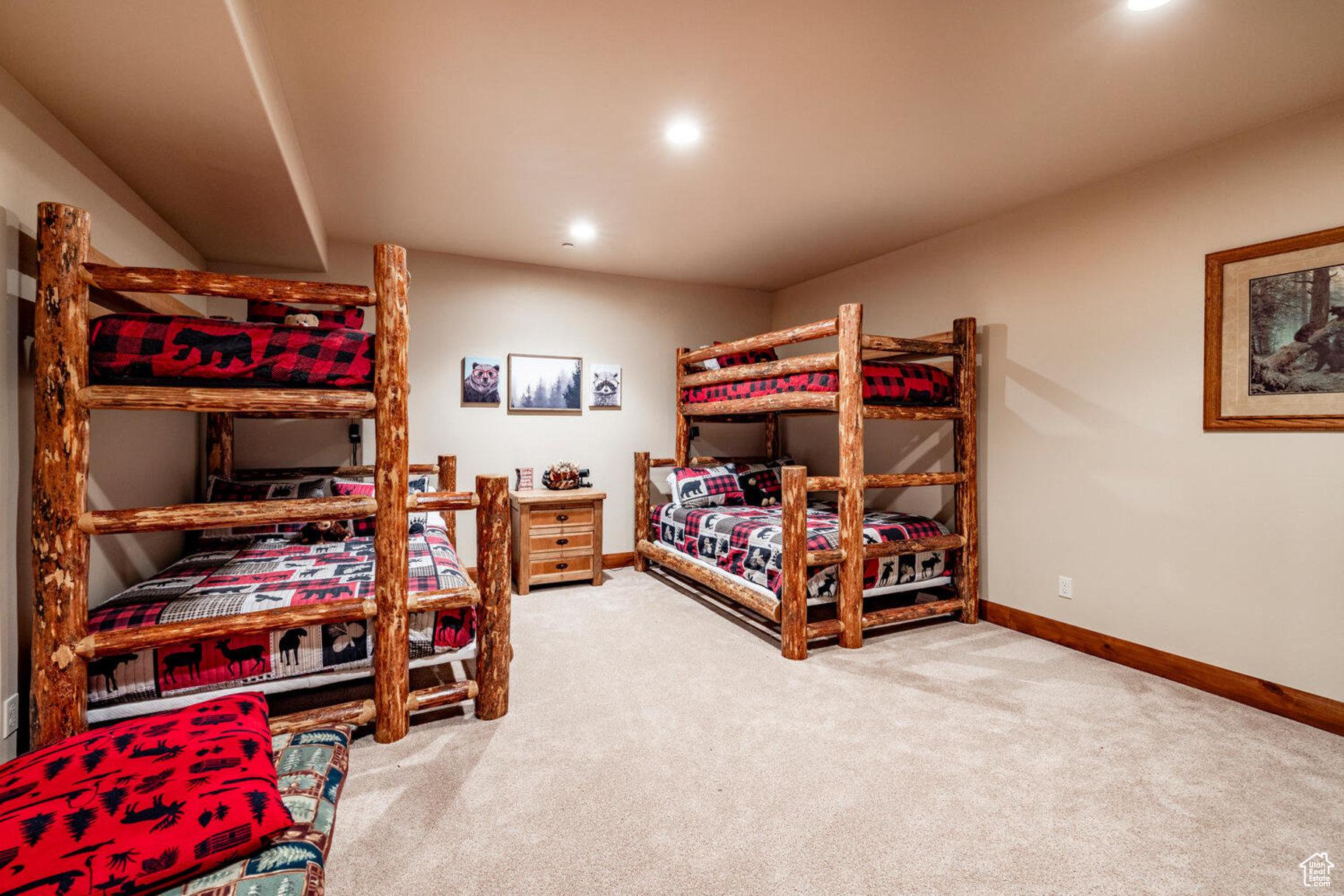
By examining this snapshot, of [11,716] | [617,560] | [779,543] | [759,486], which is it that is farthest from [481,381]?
[11,716]

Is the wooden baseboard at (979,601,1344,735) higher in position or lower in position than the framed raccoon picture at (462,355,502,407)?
lower

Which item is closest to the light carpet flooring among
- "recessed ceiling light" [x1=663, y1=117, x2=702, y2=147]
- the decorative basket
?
the decorative basket

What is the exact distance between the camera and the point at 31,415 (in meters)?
2.01

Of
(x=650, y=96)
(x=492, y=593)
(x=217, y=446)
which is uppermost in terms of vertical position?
(x=650, y=96)

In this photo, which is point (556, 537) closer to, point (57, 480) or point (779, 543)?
point (779, 543)

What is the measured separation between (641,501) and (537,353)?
159 centimetres

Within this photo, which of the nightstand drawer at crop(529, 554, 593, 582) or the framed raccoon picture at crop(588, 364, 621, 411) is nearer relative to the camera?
the nightstand drawer at crop(529, 554, 593, 582)

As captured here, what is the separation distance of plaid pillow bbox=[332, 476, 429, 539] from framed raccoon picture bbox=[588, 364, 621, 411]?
1.64 metres

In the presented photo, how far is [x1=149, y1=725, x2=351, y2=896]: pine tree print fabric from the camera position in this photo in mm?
1172

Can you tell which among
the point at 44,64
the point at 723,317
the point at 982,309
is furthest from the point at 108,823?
the point at 723,317

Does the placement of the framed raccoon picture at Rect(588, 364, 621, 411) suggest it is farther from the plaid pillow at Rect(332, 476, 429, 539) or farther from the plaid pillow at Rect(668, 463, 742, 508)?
the plaid pillow at Rect(332, 476, 429, 539)

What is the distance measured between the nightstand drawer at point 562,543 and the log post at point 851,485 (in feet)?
→ 6.96

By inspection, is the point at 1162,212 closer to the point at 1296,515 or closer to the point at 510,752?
the point at 1296,515

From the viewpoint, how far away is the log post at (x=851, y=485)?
3.38 metres
